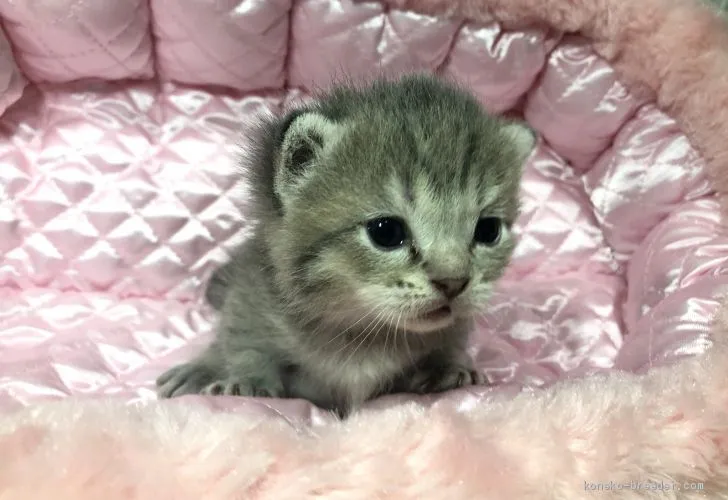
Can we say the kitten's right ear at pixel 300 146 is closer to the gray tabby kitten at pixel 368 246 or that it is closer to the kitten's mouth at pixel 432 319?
the gray tabby kitten at pixel 368 246

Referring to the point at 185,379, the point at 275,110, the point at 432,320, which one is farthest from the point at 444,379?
the point at 275,110

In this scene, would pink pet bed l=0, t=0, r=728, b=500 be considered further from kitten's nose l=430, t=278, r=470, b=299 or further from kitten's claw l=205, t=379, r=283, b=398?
kitten's nose l=430, t=278, r=470, b=299

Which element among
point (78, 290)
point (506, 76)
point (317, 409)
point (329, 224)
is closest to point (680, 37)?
point (506, 76)

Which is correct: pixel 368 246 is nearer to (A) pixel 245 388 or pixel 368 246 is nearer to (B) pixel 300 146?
(B) pixel 300 146

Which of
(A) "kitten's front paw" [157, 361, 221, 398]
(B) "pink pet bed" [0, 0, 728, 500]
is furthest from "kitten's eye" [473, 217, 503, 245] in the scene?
(A) "kitten's front paw" [157, 361, 221, 398]

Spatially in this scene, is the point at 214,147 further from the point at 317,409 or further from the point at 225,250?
the point at 317,409

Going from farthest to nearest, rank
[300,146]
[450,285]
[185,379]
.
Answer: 1. [185,379]
2. [300,146]
3. [450,285]

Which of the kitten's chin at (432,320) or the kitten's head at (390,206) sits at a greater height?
the kitten's head at (390,206)

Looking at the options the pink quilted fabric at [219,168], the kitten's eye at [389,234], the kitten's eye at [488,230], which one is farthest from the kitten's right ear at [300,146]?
the pink quilted fabric at [219,168]
